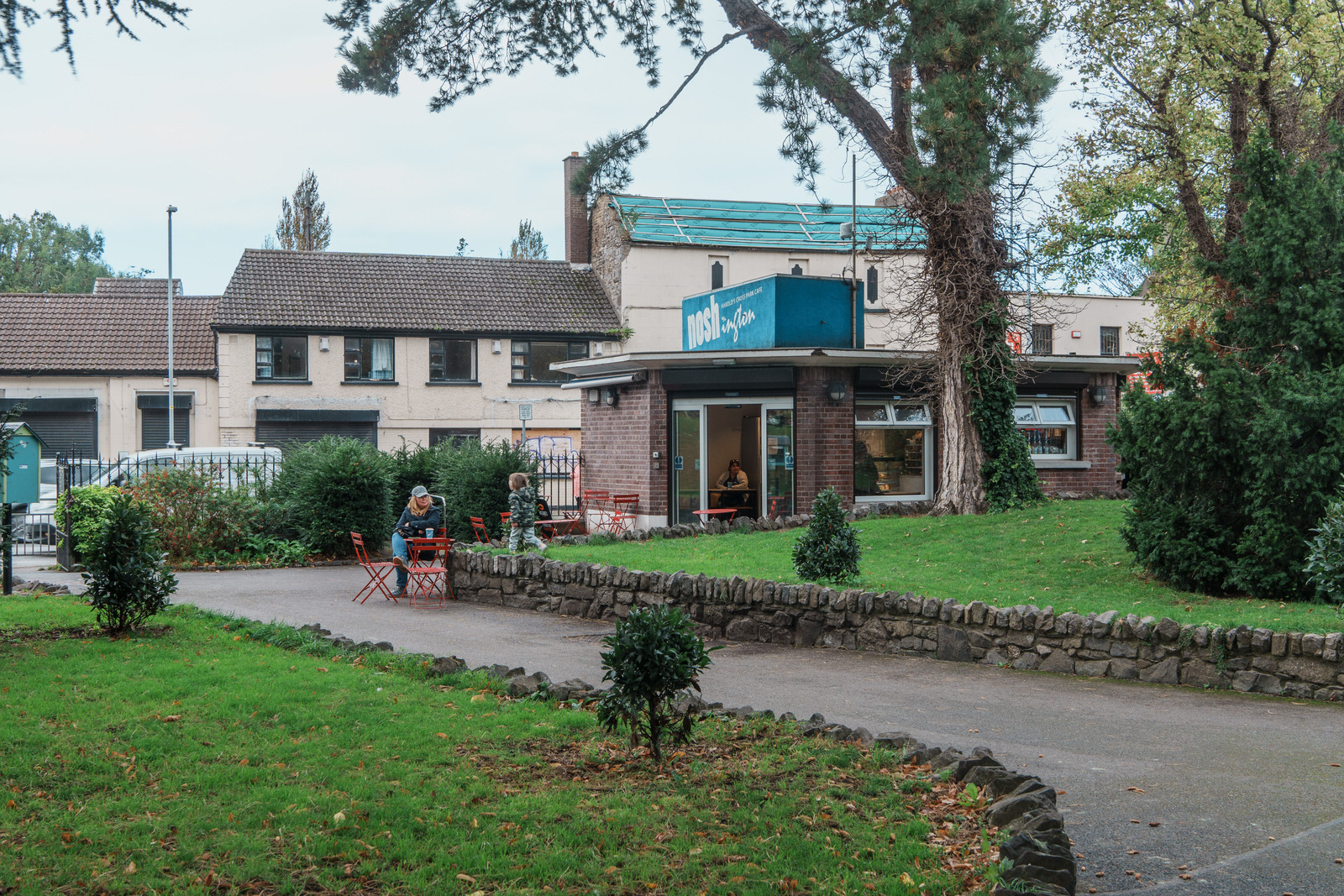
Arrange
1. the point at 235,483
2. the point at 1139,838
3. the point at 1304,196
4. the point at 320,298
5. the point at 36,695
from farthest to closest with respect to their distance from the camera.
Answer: the point at 320,298 → the point at 235,483 → the point at 1304,196 → the point at 36,695 → the point at 1139,838

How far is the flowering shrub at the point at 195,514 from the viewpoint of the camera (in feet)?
58.7

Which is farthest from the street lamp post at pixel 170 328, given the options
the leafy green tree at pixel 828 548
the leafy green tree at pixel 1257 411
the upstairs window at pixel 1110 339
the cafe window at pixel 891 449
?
the upstairs window at pixel 1110 339

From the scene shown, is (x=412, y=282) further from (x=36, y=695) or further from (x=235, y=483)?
(x=36, y=695)

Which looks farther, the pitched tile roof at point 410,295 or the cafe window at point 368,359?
the cafe window at point 368,359

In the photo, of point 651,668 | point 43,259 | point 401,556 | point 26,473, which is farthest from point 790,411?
point 43,259

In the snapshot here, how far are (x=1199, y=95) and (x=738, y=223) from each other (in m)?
17.1

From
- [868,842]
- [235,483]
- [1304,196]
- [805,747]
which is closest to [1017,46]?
[1304,196]

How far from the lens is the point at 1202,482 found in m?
10.7

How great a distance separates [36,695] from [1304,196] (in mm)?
11821

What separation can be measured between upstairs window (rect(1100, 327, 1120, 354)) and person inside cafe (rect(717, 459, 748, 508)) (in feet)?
85.0

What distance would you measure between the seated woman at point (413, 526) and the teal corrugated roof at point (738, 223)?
21.6 meters

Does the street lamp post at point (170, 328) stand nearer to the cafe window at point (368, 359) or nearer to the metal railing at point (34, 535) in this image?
the cafe window at point (368, 359)

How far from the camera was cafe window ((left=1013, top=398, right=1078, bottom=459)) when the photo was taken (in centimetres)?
2117

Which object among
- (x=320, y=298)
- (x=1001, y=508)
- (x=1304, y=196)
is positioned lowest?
(x=1001, y=508)
